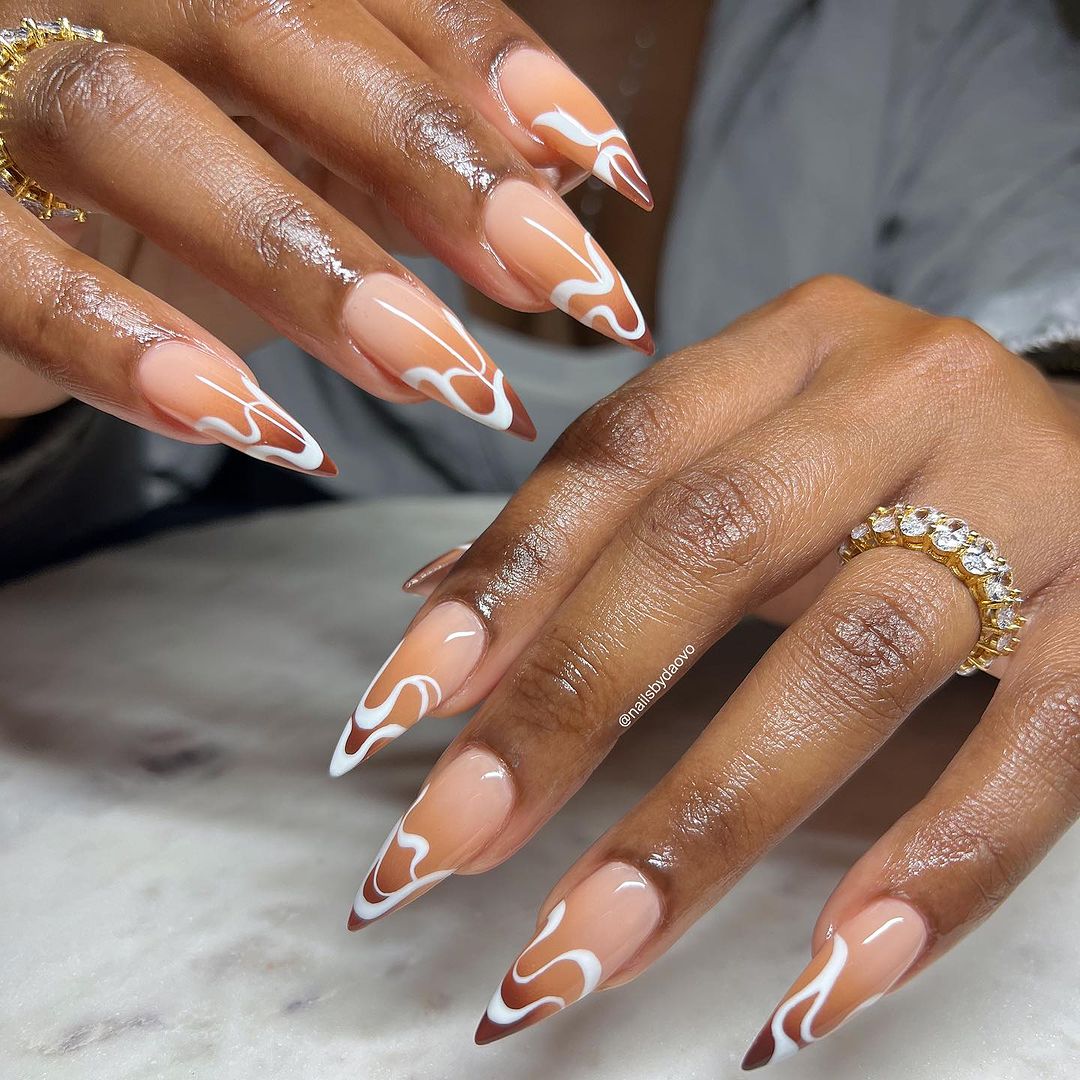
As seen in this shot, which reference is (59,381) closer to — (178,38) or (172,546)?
(178,38)

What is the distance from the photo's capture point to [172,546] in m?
0.86

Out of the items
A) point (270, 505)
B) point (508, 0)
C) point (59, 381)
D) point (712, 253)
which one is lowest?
point (270, 505)

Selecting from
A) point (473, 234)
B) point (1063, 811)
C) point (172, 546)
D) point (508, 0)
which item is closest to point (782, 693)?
point (1063, 811)

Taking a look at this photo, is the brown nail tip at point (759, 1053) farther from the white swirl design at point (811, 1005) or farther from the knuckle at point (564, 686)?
the knuckle at point (564, 686)

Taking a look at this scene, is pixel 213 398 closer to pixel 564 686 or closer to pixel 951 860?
pixel 564 686

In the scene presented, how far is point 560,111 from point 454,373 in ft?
0.54

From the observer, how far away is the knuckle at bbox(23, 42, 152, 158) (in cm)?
49

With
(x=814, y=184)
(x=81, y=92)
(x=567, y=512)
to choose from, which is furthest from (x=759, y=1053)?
(x=814, y=184)

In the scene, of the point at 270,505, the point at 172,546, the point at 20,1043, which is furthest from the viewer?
the point at 270,505

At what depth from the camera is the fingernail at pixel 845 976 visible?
0.41 metres

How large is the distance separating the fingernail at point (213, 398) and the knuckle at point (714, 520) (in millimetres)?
171

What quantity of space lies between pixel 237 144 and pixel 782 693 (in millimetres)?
353

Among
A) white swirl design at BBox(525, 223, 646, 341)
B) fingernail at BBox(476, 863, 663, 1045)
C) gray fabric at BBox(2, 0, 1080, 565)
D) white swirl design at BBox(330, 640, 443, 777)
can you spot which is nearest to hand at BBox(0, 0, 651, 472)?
white swirl design at BBox(525, 223, 646, 341)

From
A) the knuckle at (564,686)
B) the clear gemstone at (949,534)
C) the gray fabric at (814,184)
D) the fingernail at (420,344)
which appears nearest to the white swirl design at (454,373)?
the fingernail at (420,344)
